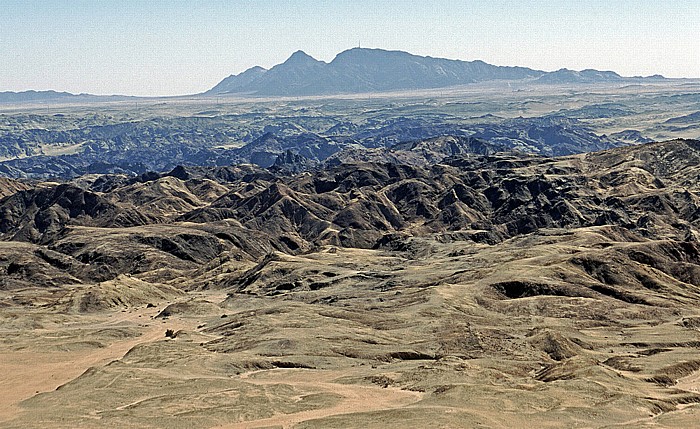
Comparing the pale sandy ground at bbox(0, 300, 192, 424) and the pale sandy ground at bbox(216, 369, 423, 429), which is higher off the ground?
the pale sandy ground at bbox(216, 369, 423, 429)

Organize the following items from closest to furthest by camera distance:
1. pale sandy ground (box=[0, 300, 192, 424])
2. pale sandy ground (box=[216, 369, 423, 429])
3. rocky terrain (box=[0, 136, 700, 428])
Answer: pale sandy ground (box=[216, 369, 423, 429]) → rocky terrain (box=[0, 136, 700, 428]) → pale sandy ground (box=[0, 300, 192, 424])

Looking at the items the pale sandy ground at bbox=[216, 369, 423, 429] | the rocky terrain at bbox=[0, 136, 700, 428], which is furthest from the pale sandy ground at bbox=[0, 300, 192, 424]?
the pale sandy ground at bbox=[216, 369, 423, 429]

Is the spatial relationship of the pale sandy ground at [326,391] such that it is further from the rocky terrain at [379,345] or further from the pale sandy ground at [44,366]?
the pale sandy ground at [44,366]

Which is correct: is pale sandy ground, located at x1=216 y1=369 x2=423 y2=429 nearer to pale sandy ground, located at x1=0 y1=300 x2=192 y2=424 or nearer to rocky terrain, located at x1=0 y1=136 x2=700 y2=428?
rocky terrain, located at x1=0 y1=136 x2=700 y2=428

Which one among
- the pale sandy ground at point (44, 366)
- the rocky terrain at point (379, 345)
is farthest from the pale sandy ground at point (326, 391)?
the pale sandy ground at point (44, 366)

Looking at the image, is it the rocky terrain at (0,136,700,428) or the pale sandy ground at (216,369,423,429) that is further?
the rocky terrain at (0,136,700,428)

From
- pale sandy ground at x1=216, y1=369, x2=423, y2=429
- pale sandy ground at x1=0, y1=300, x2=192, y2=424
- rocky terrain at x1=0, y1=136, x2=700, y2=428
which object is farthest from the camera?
pale sandy ground at x1=0, y1=300, x2=192, y2=424

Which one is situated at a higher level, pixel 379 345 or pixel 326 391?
pixel 326 391

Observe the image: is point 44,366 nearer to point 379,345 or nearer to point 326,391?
point 326,391

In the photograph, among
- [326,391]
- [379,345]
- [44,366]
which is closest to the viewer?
[326,391]

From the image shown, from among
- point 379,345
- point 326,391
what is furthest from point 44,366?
point 379,345

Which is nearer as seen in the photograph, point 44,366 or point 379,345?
point 44,366
